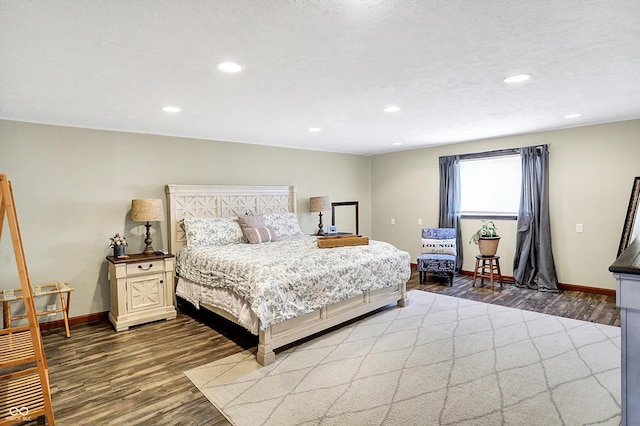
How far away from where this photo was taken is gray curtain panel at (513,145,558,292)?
5.32m

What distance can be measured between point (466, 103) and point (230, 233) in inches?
130

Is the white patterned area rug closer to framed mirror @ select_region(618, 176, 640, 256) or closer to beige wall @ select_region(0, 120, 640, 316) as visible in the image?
framed mirror @ select_region(618, 176, 640, 256)

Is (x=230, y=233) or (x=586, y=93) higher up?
(x=586, y=93)

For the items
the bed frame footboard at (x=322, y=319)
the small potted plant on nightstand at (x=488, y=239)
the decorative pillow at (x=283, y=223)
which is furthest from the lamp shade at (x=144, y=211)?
the small potted plant on nightstand at (x=488, y=239)

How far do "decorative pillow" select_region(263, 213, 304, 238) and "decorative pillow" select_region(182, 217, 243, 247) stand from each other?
0.54 m

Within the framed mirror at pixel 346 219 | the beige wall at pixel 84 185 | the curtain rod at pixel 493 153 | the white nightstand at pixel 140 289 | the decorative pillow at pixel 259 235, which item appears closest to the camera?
the beige wall at pixel 84 185

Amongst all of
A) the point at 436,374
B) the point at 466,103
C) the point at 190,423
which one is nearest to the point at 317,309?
the point at 436,374

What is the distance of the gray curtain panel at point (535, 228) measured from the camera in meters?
5.32

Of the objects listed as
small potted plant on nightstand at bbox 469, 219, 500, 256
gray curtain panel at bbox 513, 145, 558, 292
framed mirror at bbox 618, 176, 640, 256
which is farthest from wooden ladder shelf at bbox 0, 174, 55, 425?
gray curtain panel at bbox 513, 145, 558, 292

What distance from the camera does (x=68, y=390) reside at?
2762 millimetres

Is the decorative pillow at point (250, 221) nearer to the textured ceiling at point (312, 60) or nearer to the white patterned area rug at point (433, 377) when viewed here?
the textured ceiling at point (312, 60)

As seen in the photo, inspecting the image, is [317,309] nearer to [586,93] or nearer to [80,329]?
[80,329]

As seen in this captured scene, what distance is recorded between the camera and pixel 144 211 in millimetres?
4258

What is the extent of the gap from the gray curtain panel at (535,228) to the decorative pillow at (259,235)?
379cm
